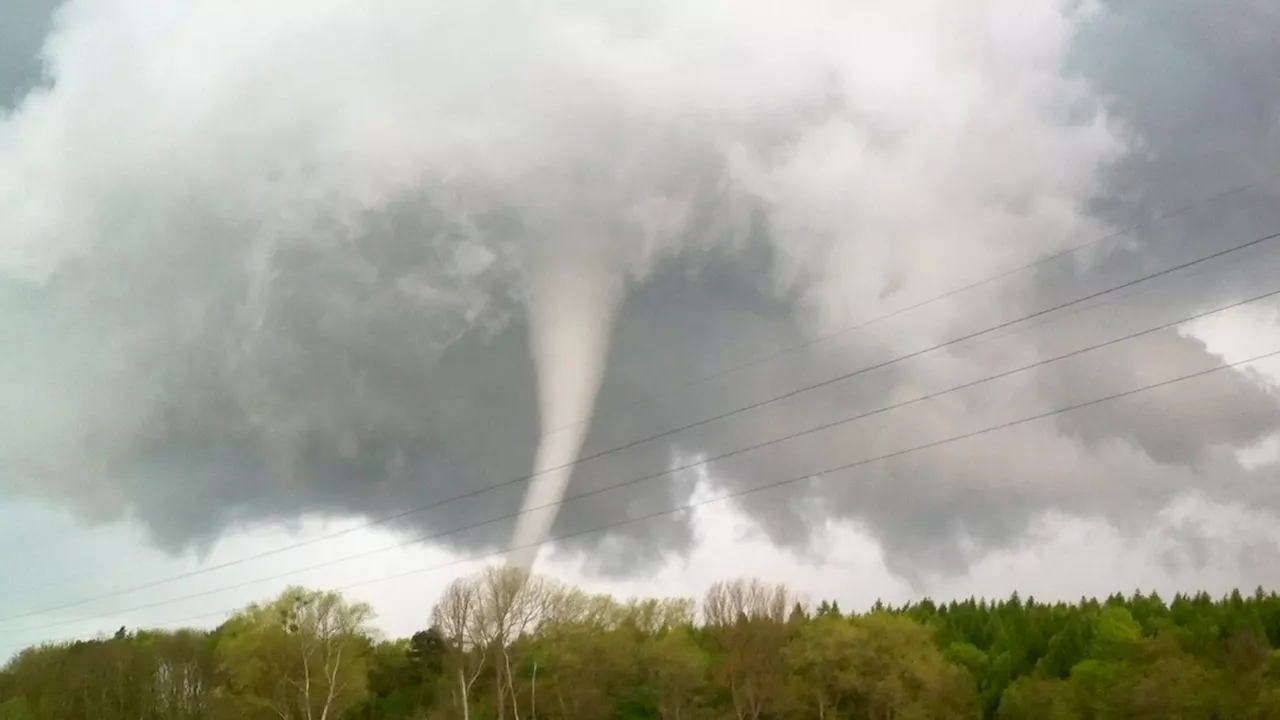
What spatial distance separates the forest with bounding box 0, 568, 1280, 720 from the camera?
68312 mm

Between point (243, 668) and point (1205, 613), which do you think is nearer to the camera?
point (243, 668)

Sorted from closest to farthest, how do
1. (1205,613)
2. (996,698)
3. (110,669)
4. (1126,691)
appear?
(1126,691) → (110,669) → (996,698) → (1205,613)

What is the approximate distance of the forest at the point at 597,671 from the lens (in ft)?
224

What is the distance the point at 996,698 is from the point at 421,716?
4634cm

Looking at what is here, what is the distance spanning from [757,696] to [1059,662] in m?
42.4

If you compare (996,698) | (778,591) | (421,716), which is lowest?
(996,698)

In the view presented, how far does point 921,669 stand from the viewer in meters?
70.4

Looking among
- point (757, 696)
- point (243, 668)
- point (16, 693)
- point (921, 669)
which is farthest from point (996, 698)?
point (16, 693)

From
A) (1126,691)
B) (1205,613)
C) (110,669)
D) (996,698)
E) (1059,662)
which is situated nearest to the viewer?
(1126,691)

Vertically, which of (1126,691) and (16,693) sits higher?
(16,693)

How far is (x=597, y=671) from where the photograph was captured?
74500 millimetres

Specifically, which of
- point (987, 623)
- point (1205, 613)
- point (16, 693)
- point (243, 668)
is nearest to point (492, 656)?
point (243, 668)

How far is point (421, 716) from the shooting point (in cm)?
7950

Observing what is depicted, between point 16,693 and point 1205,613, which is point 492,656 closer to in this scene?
point 16,693
